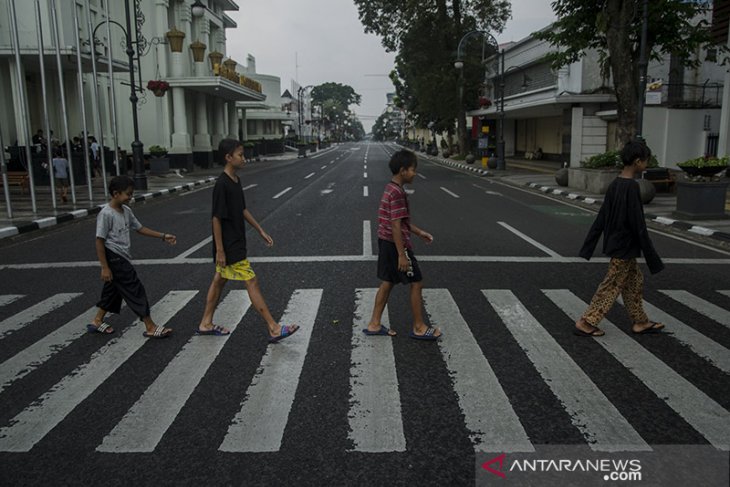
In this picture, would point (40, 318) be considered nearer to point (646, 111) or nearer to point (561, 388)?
point (561, 388)

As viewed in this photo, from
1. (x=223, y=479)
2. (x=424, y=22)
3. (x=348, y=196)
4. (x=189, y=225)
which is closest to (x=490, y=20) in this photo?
(x=424, y=22)

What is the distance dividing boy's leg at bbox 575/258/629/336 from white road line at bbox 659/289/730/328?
133 cm

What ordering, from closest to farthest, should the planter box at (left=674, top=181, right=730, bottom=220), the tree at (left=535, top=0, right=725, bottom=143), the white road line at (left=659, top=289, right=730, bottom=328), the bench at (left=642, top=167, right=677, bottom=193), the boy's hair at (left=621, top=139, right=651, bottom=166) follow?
the boy's hair at (left=621, top=139, right=651, bottom=166)
the white road line at (left=659, top=289, right=730, bottom=328)
the planter box at (left=674, top=181, right=730, bottom=220)
the tree at (left=535, top=0, right=725, bottom=143)
the bench at (left=642, top=167, right=677, bottom=193)

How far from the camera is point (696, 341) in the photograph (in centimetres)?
541

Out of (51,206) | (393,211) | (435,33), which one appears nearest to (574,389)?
(393,211)

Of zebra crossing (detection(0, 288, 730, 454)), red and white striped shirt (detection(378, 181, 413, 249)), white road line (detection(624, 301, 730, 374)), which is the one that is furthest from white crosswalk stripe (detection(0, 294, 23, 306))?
white road line (detection(624, 301, 730, 374))

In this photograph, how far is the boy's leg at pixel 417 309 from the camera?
5.38m

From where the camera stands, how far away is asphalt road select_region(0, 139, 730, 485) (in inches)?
137

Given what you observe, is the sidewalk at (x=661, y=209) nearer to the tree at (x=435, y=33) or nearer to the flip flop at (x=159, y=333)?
the flip flop at (x=159, y=333)

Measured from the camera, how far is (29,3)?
21.2 meters

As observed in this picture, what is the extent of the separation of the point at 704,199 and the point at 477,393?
10.4 metres

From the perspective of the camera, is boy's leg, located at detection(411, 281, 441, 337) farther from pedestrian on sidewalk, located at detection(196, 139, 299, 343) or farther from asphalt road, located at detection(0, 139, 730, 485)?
pedestrian on sidewalk, located at detection(196, 139, 299, 343)

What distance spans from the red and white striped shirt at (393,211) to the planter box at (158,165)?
84.6 feet

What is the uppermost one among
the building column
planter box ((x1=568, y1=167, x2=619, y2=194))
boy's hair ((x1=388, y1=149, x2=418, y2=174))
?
the building column
